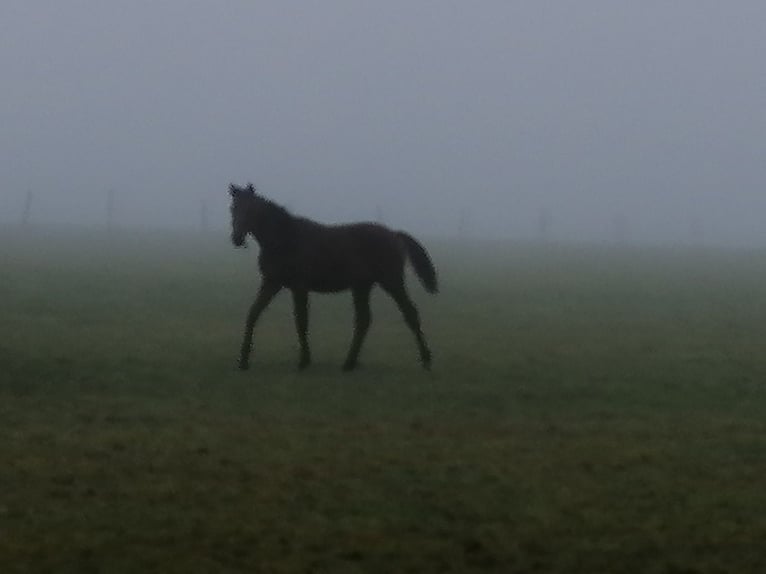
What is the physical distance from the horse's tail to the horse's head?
5.87 ft

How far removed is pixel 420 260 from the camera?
14578 mm

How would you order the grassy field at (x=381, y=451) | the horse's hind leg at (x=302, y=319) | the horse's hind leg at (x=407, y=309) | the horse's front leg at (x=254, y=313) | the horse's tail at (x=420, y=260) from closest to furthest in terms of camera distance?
the grassy field at (x=381, y=451), the horse's front leg at (x=254, y=313), the horse's hind leg at (x=302, y=319), the horse's hind leg at (x=407, y=309), the horse's tail at (x=420, y=260)

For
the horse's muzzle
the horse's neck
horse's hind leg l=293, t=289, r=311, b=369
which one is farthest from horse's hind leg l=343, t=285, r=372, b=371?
the horse's muzzle

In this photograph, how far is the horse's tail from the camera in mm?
14484

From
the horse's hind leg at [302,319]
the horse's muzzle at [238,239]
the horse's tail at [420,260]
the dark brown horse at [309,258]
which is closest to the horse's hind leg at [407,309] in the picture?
the dark brown horse at [309,258]

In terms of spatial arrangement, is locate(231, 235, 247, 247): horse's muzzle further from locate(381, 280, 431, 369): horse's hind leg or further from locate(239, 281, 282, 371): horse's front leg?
locate(381, 280, 431, 369): horse's hind leg

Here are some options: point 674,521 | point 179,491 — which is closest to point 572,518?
point 674,521

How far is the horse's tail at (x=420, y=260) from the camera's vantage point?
14.5 meters

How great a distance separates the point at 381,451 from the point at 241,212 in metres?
5.46

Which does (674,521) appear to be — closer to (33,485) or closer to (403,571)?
(403,571)

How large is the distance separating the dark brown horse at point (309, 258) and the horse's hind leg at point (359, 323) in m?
0.01

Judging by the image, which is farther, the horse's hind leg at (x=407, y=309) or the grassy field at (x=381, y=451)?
the horse's hind leg at (x=407, y=309)

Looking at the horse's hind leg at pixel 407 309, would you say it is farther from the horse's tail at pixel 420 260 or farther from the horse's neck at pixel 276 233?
the horse's neck at pixel 276 233

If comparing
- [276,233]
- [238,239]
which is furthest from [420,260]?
[238,239]
